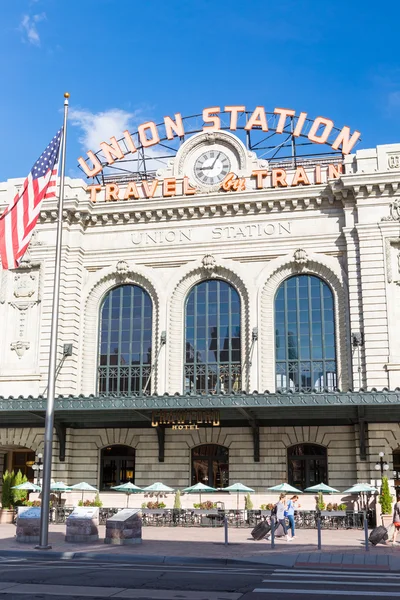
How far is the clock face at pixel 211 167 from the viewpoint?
42.5 metres

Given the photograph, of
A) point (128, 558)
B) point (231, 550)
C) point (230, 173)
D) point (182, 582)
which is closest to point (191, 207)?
point (230, 173)

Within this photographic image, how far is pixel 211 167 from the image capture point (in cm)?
4278

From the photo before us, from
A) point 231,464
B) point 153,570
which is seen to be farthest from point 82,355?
point 153,570

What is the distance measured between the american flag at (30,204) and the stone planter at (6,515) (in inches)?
588

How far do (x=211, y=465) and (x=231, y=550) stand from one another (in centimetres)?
1512

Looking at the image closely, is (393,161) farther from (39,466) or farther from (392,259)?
(39,466)

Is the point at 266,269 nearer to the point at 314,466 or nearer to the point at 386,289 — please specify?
Answer: the point at 386,289

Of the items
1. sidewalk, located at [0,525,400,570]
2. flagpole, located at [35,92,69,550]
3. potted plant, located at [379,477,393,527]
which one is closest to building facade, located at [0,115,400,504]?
potted plant, located at [379,477,393,527]

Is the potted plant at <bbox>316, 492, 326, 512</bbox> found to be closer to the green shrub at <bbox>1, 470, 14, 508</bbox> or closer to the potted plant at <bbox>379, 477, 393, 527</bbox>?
the potted plant at <bbox>379, 477, 393, 527</bbox>

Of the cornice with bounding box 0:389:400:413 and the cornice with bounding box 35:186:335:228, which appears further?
the cornice with bounding box 35:186:335:228

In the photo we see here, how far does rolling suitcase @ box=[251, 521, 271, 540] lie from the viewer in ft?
84.6

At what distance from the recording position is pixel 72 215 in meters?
41.6

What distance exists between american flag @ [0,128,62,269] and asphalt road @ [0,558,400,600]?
37.2 feet

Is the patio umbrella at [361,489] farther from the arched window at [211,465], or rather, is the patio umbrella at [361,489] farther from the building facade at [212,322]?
the arched window at [211,465]
